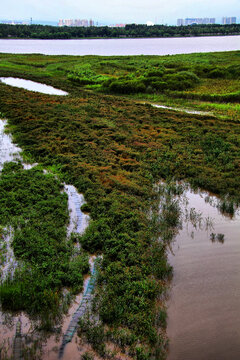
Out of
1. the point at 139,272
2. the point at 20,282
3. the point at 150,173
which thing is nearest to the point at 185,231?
the point at 139,272

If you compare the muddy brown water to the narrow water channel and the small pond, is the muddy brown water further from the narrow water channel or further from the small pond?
the small pond

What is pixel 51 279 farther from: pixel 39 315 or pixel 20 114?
pixel 20 114

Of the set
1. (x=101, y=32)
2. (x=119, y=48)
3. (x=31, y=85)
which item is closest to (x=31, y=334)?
(x=31, y=85)

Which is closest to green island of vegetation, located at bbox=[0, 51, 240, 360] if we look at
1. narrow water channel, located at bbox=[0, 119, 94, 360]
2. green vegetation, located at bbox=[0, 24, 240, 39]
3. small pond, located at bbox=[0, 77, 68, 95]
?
narrow water channel, located at bbox=[0, 119, 94, 360]

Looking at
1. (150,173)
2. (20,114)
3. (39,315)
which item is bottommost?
(39,315)

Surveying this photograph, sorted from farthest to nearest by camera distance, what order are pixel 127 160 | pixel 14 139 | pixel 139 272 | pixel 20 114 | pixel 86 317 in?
pixel 20 114
pixel 14 139
pixel 127 160
pixel 139 272
pixel 86 317

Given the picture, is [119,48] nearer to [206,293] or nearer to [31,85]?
[31,85]

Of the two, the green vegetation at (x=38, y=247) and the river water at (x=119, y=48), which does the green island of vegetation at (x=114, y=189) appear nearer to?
the green vegetation at (x=38, y=247)
